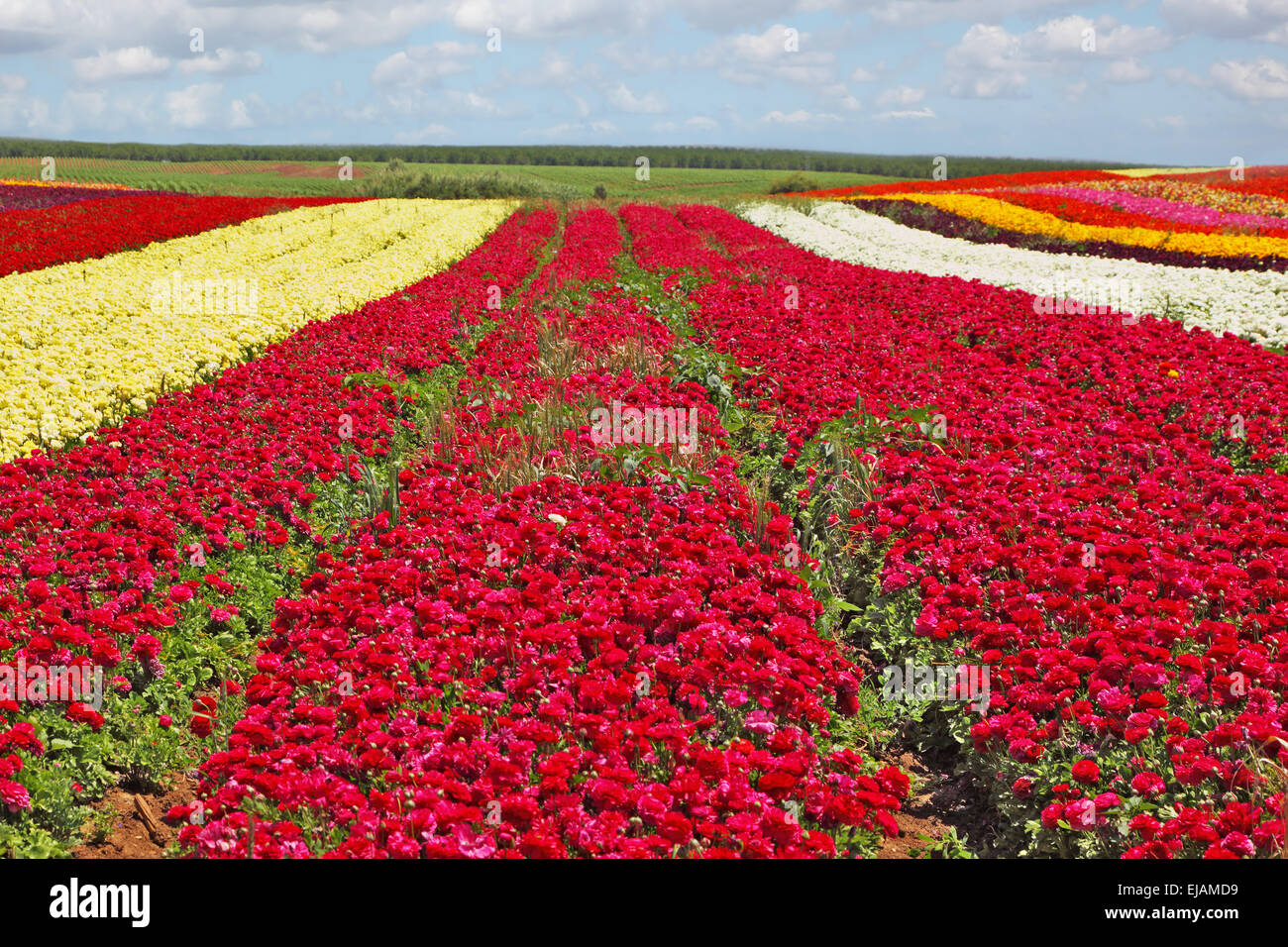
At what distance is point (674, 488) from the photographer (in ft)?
20.6

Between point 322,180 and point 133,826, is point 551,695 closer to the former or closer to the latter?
point 133,826

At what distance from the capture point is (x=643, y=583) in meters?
4.66

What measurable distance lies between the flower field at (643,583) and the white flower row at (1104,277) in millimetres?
905

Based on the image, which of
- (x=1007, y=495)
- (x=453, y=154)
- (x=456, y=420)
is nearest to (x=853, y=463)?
(x=1007, y=495)

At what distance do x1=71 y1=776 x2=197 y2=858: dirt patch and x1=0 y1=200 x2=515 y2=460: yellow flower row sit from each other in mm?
4363

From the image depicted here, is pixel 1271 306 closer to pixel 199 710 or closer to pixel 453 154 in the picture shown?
pixel 199 710

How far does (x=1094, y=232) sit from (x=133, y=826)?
27114 millimetres

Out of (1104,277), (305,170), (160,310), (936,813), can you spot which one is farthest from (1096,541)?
(305,170)

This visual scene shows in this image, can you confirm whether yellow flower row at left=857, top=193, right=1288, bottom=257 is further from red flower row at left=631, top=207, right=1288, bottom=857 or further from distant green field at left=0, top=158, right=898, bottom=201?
distant green field at left=0, top=158, right=898, bottom=201

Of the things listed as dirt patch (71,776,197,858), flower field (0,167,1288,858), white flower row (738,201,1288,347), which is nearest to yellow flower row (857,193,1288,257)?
white flower row (738,201,1288,347)

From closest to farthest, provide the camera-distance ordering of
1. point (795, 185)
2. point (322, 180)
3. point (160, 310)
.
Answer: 1. point (160, 310)
2. point (795, 185)
3. point (322, 180)

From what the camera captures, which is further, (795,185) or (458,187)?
(795,185)

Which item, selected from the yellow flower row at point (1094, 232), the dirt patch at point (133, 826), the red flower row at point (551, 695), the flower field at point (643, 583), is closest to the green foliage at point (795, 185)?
the yellow flower row at point (1094, 232)
